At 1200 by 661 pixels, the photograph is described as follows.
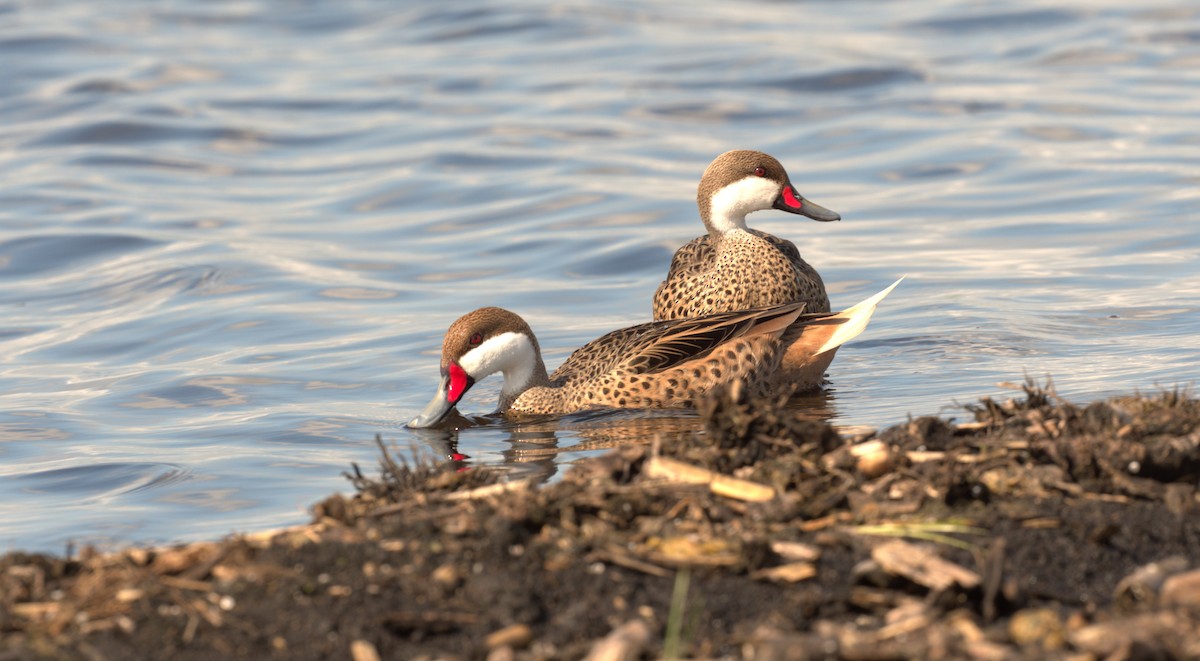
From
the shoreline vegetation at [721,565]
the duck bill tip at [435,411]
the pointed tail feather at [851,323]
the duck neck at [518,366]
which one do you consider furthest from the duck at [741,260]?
the shoreline vegetation at [721,565]

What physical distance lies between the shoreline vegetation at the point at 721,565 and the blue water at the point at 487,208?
175 centimetres

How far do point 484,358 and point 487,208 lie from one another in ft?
20.2

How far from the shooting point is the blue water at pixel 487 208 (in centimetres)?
828

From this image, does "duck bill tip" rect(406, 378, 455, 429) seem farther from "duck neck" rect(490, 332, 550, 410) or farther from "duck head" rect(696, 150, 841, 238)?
"duck head" rect(696, 150, 841, 238)

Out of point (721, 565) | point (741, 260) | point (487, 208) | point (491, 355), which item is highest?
point (487, 208)

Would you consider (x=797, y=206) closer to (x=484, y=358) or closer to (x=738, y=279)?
(x=738, y=279)

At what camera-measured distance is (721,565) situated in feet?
13.7

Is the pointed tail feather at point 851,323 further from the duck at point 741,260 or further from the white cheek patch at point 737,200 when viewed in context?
the white cheek patch at point 737,200

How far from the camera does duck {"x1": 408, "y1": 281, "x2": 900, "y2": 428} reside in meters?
8.37

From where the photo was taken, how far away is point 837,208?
46.0 feet

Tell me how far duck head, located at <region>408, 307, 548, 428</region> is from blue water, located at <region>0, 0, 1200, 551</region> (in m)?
0.30

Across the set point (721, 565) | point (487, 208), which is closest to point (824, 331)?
point (721, 565)

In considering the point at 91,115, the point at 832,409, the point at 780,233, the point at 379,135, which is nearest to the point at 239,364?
the point at 832,409

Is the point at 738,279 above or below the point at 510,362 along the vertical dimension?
above
